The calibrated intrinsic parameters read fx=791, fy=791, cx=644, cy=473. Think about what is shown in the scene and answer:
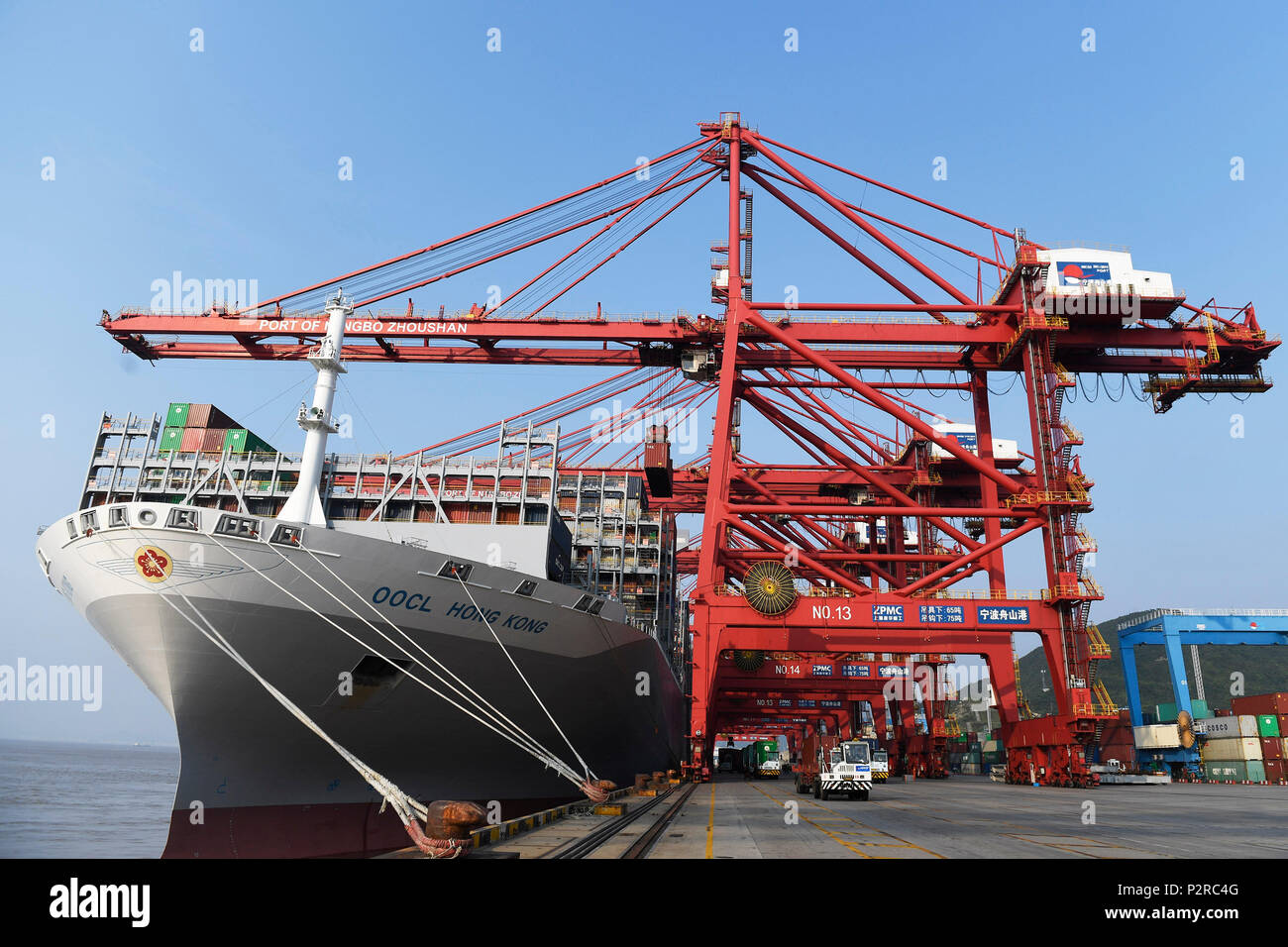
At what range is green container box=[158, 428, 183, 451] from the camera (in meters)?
27.7

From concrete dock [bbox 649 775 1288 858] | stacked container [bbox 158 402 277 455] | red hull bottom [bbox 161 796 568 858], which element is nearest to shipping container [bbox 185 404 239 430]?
stacked container [bbox 158 402 277 455]

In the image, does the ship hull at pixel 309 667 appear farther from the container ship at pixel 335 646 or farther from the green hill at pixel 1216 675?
the green hill at pixel 1216 675

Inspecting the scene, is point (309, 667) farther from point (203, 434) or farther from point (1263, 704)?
point (1263, 704)

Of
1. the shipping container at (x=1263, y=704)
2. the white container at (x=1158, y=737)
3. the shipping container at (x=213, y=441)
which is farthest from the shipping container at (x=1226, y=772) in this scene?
the shipping container at (x=213, y=441)

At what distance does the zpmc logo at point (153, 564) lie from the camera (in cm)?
1511

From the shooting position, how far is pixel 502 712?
2002cm

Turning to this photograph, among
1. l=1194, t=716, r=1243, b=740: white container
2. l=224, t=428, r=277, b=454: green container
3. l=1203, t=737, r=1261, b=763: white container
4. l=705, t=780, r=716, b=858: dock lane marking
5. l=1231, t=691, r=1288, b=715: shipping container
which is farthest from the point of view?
l=1194, t=716, r=1243, b=740: white container

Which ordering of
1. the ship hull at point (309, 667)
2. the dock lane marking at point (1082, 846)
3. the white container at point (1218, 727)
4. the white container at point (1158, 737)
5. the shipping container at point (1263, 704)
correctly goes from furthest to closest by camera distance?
1. the white container at point (1158, 737)
2. the white container at point (1218, 727)
3. the shipping container at point (1263, 704)
4. the ship hull at point (309, 667)
5. the dock lane marking at point (1082, 846)

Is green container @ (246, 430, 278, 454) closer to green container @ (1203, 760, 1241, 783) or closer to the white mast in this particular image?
the white mast

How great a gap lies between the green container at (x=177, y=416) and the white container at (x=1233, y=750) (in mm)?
64436

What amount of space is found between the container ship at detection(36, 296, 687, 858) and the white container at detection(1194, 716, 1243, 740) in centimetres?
5105
